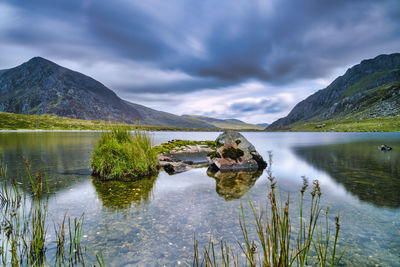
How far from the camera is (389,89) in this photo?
177625mm

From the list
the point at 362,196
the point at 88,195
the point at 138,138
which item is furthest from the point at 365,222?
the point at 138,138

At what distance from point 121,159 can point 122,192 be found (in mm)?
3245

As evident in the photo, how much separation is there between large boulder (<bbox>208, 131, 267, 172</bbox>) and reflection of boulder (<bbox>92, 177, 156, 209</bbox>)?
6.09m

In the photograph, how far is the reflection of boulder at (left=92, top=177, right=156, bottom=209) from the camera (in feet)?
25.8

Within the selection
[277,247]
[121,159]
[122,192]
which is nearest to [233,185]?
[122,192]

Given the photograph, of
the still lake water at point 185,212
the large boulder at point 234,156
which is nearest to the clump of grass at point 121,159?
the still lake water at point 185,212

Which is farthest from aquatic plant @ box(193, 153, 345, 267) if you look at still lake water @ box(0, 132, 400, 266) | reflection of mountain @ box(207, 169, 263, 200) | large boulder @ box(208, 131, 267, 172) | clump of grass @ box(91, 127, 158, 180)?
large boulder @ box(208, 131, 267, 172)

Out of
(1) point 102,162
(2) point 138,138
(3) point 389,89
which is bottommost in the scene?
(1) point 102,162

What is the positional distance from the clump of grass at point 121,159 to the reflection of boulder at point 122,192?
2.35 ft

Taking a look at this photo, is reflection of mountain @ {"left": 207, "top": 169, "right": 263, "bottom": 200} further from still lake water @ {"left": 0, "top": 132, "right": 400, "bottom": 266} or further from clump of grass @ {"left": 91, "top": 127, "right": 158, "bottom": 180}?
clump of grass @ {"left": 91, "top": 127, "right": 158, "bottom": 180}

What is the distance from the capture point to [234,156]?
16250 mm

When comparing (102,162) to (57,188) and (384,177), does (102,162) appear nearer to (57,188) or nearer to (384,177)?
(57,188)

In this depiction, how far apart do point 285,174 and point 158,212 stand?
10.0 meters

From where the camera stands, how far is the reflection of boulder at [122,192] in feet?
25.8
